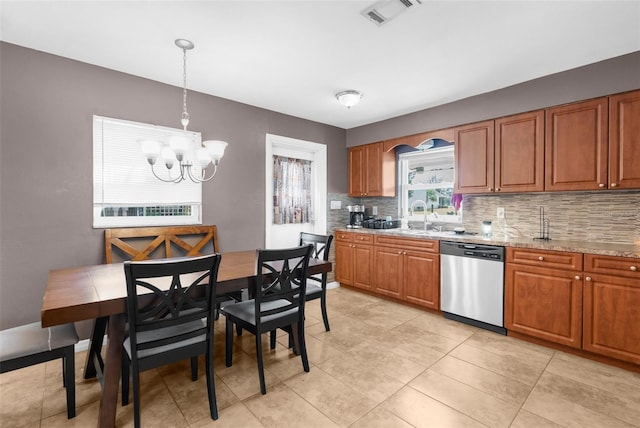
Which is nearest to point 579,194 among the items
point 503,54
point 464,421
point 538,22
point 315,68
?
point 503,54

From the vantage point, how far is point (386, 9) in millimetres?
1959

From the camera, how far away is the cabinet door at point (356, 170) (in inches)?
188

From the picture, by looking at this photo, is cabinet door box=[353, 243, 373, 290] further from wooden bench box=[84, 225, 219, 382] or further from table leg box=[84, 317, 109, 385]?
table leg box=[84, 317, 109, 385]

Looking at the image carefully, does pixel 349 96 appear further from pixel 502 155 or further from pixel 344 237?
pixel 344 237

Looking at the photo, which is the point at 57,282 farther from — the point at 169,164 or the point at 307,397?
the point at 307,397

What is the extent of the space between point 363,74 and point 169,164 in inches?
76.6

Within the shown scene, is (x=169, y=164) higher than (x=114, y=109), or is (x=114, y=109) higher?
(x=114, y=109)

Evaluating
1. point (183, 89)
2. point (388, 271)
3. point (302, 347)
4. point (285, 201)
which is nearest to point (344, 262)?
point (388, 271)

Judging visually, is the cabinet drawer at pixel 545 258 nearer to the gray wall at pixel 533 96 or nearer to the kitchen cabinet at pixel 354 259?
the gray wall at pixel 533 96

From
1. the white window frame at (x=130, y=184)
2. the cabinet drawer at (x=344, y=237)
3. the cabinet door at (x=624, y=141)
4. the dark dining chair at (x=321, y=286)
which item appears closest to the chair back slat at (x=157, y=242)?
the white window frame at (x=130, y=184)

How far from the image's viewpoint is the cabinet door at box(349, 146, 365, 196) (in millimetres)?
4777

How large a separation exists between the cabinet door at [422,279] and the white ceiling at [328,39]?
1914 mm

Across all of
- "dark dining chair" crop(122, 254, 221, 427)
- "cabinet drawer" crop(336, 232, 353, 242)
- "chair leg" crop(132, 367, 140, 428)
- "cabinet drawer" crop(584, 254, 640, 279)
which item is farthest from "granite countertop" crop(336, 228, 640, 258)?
"chair leg" crop(132, 367, 140, 428)

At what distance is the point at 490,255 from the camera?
9.92 ft
